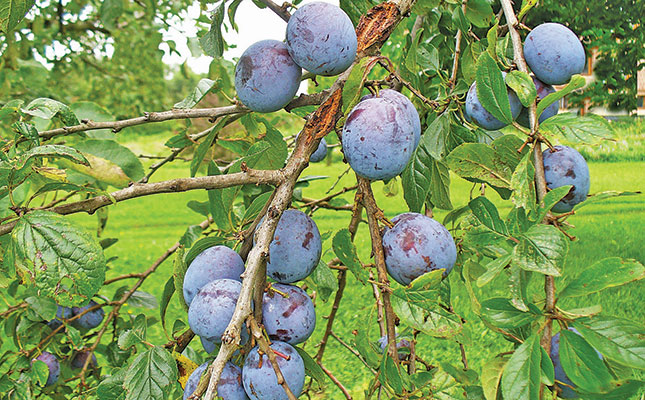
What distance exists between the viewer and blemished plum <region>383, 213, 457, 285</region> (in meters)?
0.64

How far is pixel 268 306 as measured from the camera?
0.61m

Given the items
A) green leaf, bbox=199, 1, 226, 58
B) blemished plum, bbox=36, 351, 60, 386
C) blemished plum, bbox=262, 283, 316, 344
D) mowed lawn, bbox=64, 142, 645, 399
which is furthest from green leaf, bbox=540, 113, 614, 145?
blemished plum, bbox=36, 351, 60, 386

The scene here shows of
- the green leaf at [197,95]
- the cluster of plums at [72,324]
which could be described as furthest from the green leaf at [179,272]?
the cluster of plums at [72,324]

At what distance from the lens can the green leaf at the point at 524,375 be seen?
488 millimetres

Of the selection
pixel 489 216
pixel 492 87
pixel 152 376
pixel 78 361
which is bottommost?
pixel 78 361

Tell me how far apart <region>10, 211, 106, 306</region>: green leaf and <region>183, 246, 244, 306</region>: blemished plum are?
0.11 metres

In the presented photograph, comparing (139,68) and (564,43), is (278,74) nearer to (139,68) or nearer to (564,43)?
(564,43)

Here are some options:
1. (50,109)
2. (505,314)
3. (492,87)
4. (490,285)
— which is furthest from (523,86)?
(490,285)

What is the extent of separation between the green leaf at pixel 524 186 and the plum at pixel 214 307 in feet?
1.06

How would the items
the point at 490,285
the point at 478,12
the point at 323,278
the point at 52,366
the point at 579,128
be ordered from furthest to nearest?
the point at 490,285 < the point at 52,366 < the point at 478,12 < the point at 323,278 < the point at 579,128

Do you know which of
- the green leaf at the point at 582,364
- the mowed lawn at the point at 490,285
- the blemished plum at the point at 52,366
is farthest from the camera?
the mowed lawn at the point at 490,285

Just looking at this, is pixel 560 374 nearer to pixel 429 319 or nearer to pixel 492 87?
pixel 429 319

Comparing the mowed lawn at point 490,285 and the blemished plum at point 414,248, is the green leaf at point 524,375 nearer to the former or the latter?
the blemished plum at point 414,248

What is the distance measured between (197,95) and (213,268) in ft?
1.23
